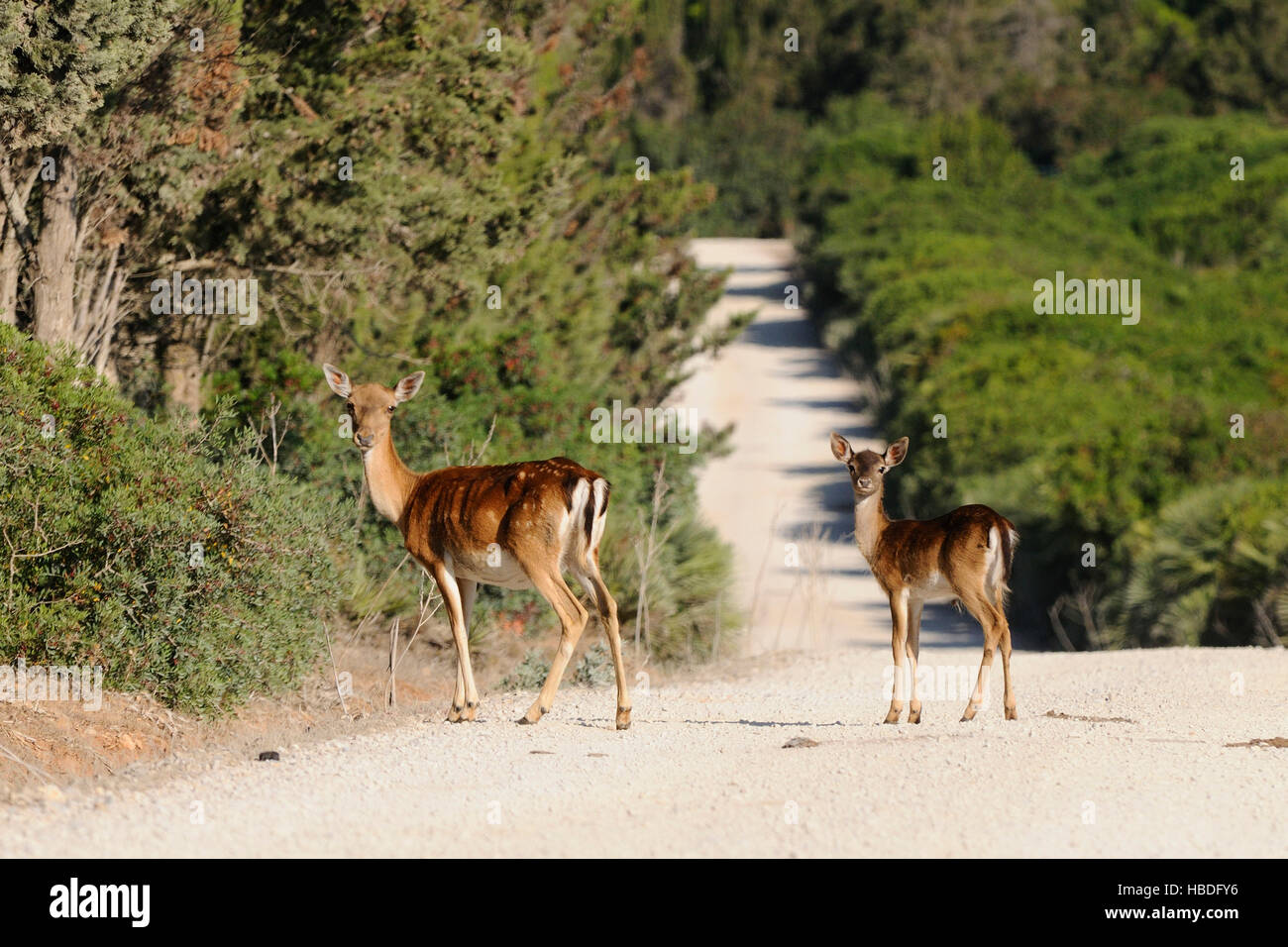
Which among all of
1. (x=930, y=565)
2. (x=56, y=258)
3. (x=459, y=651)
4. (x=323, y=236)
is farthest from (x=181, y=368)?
(x=930, y=565)

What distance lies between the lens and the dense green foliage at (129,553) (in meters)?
11.8

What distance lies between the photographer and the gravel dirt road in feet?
26.7

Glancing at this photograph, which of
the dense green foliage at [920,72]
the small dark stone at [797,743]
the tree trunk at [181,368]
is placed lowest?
the small dark stone at [797,743]

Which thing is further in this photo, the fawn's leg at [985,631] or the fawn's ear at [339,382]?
the fawn's ear at [339,382]

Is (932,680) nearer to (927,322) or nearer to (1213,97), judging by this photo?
(927,322)

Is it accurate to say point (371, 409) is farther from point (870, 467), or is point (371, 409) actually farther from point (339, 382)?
point (870, 467)

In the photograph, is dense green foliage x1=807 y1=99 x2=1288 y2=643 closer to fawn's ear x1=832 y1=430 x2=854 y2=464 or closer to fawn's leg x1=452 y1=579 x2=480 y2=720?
fawn's ear x1=832 y1=430 x2=854 y2=464

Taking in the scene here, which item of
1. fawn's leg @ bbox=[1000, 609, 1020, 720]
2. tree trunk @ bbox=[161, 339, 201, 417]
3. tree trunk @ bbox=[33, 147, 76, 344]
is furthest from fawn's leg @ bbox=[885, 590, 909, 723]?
tree trunk @ bbox=[161, 339, 201, 417]

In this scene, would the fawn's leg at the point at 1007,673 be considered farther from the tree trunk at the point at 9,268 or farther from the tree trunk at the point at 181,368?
the tree trunk at the point at 181,368

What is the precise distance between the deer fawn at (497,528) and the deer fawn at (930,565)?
169 cm

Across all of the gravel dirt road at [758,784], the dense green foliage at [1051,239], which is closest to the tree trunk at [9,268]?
the gravel dirt road at [758,784]

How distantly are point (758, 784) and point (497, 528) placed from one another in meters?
2.73

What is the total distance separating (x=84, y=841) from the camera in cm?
803

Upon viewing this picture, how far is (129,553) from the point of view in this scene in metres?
11.9
